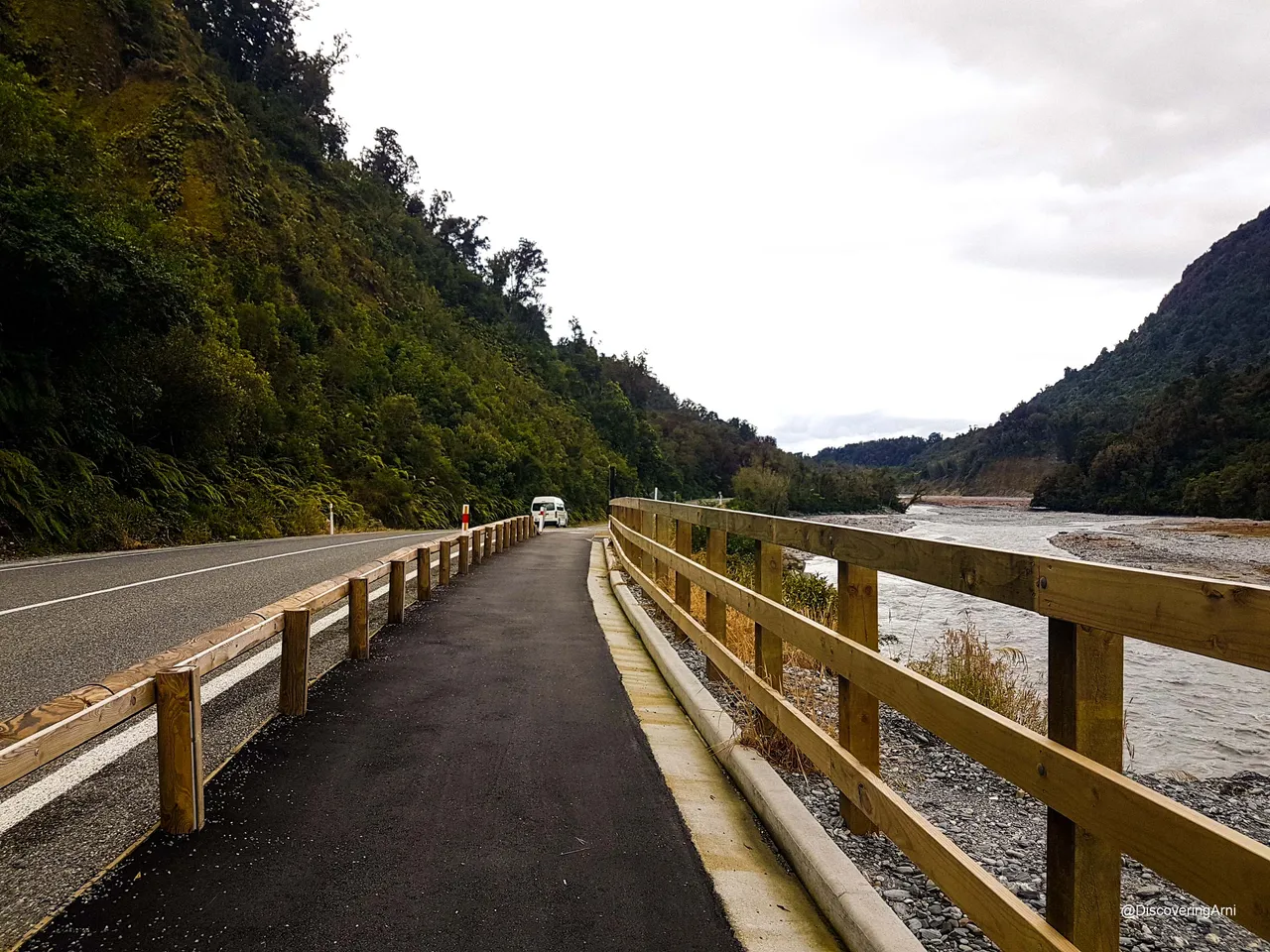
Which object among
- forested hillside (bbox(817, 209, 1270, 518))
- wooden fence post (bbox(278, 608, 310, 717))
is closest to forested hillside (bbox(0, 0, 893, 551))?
wooden fence post (bbox(278, 608, 310, 717))

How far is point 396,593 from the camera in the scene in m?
7.57

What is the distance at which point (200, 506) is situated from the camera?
19719mm

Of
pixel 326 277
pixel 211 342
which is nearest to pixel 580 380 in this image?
pixel 326 277

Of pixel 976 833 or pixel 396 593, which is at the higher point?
pixel 396 593

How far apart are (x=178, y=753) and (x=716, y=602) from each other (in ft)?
10.7

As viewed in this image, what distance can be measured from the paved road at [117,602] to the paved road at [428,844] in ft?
6.75

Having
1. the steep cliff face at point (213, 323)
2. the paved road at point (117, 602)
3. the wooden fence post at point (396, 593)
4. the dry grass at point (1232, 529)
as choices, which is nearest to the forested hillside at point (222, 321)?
the steep cliff face at point (213, 323)

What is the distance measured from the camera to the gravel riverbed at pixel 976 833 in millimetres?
2736

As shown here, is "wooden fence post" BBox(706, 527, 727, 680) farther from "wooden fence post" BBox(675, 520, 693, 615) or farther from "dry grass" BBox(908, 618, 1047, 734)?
"dry grass" BBox(908, 618, 1047, 734)

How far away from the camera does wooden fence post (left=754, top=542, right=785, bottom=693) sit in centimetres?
415

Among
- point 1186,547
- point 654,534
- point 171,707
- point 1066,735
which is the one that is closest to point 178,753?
point 171,707

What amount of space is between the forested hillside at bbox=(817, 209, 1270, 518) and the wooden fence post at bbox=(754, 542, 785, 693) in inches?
2710

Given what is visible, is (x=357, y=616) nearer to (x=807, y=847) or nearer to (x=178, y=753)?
(x=178, y=753)

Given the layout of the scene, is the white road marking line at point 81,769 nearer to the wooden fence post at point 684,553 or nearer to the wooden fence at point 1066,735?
the wooden fence at point 1066,735
